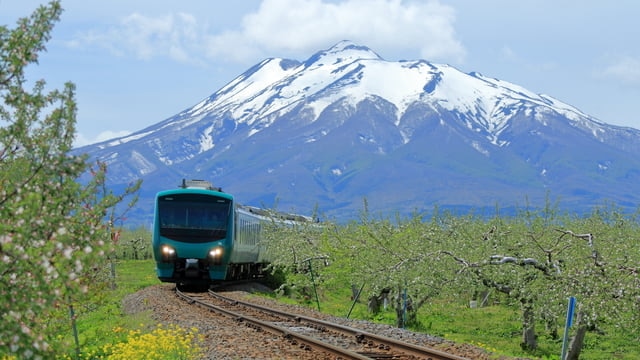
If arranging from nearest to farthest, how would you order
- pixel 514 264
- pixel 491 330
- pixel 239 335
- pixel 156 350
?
1. pixel 156 350
2. pixel 239 335
3. pixel 514 264
4. pixel 491 330

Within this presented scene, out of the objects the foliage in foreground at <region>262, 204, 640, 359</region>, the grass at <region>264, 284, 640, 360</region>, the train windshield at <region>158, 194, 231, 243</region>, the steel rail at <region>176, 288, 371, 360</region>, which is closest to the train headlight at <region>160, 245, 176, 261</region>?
the train windshield at <region>158, 194, 231, 243</region>

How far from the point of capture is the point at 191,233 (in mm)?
28047

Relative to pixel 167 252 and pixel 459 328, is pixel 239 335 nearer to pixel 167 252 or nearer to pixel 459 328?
pixel 167 252

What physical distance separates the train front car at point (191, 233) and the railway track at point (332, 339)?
6.27 metres

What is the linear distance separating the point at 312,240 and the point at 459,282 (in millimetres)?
14984

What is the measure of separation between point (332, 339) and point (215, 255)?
532 inches

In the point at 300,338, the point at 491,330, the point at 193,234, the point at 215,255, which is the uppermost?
the point at 193,234

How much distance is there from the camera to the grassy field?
18.2m

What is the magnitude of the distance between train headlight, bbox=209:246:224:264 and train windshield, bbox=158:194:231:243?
0.37 m

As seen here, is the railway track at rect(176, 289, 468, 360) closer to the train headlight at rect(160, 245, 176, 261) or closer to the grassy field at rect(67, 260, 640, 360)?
the grassy field at rect(67, 260, 640, 360)

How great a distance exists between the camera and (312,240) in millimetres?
36688

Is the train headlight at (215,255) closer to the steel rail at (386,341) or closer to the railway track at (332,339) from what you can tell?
the railway track at (332,339)

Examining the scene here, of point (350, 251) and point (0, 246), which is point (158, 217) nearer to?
point (350, 251)

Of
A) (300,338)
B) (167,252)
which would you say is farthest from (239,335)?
(167,252)
